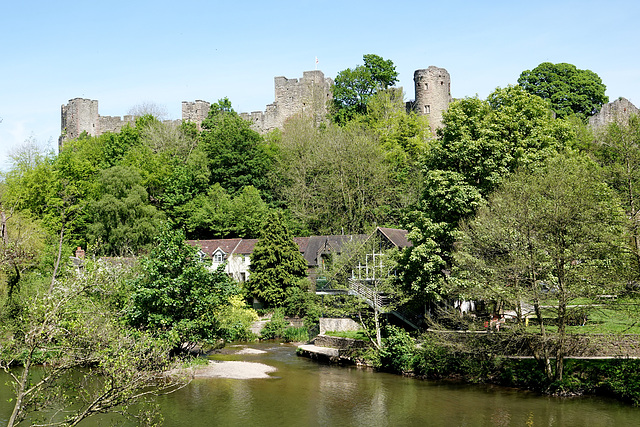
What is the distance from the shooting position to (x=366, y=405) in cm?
2197

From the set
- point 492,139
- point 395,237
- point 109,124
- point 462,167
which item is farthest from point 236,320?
point 109,124

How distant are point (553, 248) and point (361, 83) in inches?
1783

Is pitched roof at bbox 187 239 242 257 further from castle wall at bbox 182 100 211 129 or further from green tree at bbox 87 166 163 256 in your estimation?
castle wall at bbox 182 100 211 129

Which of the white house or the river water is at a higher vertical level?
the white house

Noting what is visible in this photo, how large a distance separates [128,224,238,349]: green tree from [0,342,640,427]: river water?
7.59ft

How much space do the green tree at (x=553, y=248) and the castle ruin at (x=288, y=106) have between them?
3807 cm

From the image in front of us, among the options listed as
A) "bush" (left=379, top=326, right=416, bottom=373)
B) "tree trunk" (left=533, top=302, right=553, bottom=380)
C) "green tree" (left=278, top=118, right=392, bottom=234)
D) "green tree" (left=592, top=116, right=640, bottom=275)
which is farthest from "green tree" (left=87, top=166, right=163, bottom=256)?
"green tree" (left=592, top=116, right=640, bottom=275)

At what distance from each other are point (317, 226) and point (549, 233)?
99.4 feet

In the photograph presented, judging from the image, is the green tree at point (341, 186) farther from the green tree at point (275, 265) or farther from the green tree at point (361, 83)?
the green tree at point (361, 83)

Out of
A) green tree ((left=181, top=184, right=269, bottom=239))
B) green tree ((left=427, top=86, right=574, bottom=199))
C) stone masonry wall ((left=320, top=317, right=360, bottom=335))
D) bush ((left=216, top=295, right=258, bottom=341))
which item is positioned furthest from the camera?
green tree ((left=181, top=184, right=269, bottom=239))

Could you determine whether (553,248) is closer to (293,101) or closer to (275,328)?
(275,328)

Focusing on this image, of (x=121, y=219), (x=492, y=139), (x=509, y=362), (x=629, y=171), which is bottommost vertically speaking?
(x=509, y=362)

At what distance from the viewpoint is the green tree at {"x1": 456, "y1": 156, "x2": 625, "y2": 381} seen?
71.9ft

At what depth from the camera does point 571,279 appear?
2248 centimetres
